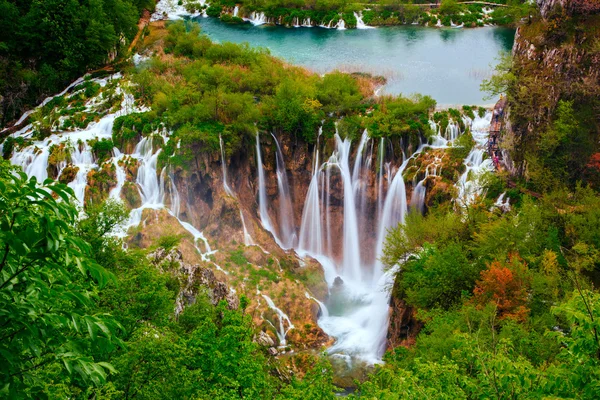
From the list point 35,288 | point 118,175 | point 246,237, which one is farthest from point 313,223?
point 35,288

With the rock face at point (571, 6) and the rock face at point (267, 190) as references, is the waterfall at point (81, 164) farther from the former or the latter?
the rock face at point (571, 6)

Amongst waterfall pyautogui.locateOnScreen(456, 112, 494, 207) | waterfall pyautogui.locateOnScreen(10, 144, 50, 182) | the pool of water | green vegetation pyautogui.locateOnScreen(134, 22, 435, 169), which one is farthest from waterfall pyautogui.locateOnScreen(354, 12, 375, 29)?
waterfall pyautogui.locateOnScreen(10, 144, 50, 182)

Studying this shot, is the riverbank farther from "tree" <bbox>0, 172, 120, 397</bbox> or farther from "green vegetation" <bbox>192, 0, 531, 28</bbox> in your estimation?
"tree" <bbox>0, 172, 120, 397</bbox>

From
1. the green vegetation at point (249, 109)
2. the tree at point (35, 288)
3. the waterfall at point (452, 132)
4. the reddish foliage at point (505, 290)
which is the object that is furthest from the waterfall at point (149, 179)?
the tree at point (35, 288)

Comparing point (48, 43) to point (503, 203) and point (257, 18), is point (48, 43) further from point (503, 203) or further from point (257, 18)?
point (503, 203)

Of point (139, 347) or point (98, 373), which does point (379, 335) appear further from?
point (98, 373)
